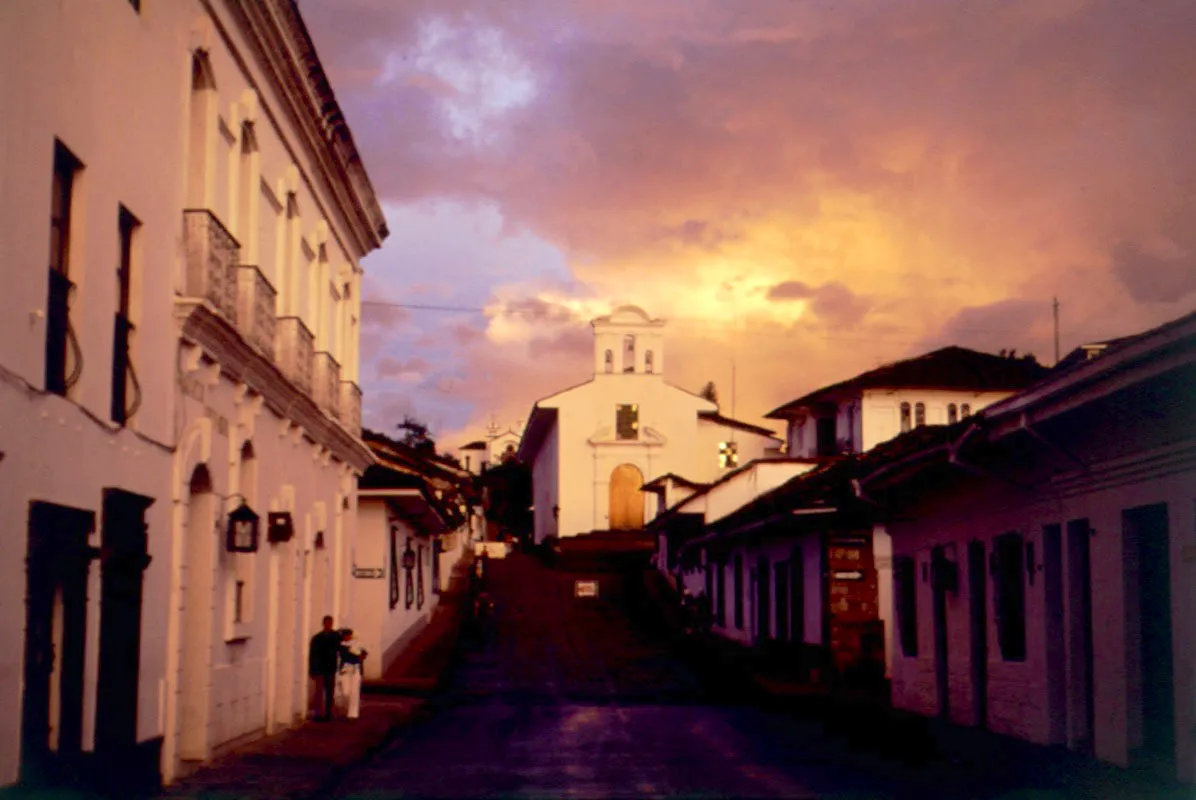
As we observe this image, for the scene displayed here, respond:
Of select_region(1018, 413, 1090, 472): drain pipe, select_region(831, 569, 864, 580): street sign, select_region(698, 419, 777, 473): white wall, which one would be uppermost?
select_region(698, 419, 777, 473): white wall

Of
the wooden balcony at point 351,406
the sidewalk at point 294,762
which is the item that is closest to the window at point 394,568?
the wooden balcony at point 351,406

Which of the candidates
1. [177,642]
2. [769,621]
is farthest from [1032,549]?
[769,621]

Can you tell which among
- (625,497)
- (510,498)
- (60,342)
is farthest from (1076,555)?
(510,498)

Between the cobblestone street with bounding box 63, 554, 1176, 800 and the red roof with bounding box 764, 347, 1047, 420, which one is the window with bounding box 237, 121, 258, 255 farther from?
the red roof with bounding box 764, 347, 1047, 420

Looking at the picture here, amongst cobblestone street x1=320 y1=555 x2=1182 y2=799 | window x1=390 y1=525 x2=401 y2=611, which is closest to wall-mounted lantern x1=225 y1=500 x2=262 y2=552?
cobblestone street x1=320 y1=555 x2=1182 y2=799

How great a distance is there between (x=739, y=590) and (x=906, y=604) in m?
20.3

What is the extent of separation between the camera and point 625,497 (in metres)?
82.1

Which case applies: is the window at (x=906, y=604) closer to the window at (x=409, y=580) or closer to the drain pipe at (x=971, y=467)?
the drain pipe at (x=971, y=467)

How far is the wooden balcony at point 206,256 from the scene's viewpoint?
1638 centimetres

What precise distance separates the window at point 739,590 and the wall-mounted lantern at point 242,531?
89.3 ft

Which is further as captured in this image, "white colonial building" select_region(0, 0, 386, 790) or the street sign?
the street sign

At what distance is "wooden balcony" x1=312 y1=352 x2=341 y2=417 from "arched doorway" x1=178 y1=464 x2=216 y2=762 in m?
7.04

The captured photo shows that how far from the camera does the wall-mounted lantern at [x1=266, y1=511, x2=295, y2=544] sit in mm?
21547

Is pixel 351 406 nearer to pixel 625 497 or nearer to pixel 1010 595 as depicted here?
pixel 1010 595
